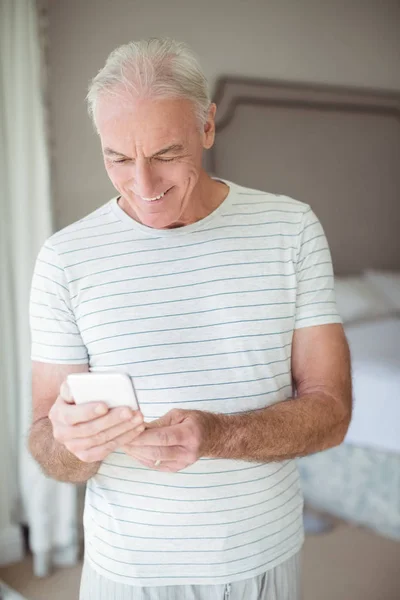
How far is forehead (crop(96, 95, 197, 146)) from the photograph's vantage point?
101cm

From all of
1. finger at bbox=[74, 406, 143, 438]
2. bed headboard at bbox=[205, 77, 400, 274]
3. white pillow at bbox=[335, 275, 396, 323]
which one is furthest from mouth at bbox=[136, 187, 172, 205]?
white pillow at bbox=[335, 275, 396, 323]

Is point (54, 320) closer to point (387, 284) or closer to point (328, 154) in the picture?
point (387, 284)

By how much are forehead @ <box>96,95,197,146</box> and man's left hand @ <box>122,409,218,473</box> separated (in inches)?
15.7

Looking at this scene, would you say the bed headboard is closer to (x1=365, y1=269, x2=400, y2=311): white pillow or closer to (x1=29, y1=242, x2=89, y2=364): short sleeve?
(x1=365, y1=269, x2=400, y2=311): white pillow

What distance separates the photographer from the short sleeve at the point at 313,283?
1106 millimetres

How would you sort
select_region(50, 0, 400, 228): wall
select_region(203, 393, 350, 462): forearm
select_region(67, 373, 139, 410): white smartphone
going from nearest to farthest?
select_region(67, 373, 139, 410): white smartphone < select_region(203, 393, 350, 462): forearm < select_region(50, 0, 400, 228): wall

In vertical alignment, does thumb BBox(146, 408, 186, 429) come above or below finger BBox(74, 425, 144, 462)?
above

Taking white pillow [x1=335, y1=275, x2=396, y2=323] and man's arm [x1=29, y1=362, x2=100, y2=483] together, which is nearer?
man's arm [x1=29, y1=362, x2=100, y2=483]

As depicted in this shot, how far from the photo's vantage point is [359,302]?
3.29 m

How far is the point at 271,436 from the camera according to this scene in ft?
3.29

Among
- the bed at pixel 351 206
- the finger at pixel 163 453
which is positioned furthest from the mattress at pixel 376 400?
the finger at pixel 163 453

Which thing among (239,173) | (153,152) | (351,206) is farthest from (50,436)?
(351,206)

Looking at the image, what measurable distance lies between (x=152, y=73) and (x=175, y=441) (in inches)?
20.5

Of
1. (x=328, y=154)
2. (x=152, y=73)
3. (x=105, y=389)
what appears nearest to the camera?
(x=105, y=389)
